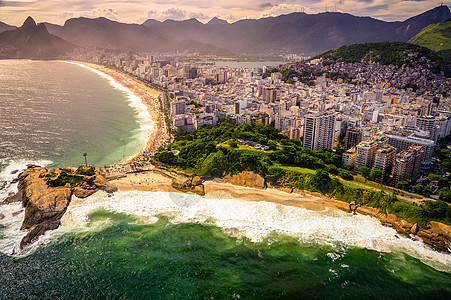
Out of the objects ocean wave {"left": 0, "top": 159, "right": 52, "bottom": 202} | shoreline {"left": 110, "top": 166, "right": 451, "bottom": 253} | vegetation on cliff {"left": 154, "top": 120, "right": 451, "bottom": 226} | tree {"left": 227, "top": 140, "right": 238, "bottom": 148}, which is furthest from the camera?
tree {"left": 227, "top": 140, "right": 238, "bottom": 148}

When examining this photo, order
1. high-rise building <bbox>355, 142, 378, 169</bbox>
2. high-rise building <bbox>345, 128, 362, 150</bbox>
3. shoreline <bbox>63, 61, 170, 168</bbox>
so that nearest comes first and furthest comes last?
high-rise building <bbox>355, 142, 378, 169</bbox>
high-rise building <bbox>345, 128, 362, 150</bbox>
shoreline <bbox>63, 61, 170, 168</bbox>

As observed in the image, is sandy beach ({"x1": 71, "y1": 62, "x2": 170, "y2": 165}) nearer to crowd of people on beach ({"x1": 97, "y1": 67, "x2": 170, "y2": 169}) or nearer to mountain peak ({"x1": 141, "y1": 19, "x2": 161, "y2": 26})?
crowd of people on beach ({"x1": 97, "y1": 67, "x2": 170, "y2": 169})

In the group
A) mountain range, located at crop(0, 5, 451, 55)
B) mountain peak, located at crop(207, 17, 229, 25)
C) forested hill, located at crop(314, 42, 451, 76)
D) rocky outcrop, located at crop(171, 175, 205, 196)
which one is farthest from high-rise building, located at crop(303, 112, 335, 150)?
mountain peak, located at crop(207, 17, 229, 25)

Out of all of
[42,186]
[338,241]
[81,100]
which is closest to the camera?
[338,241]

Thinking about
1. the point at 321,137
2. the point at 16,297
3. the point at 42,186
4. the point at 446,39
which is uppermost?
the point at 446,39

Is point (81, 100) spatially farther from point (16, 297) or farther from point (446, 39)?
point (446, 39)

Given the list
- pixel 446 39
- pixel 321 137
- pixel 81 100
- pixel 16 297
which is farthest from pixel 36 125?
pixel 446 39

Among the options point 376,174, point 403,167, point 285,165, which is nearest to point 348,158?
point 376,174
